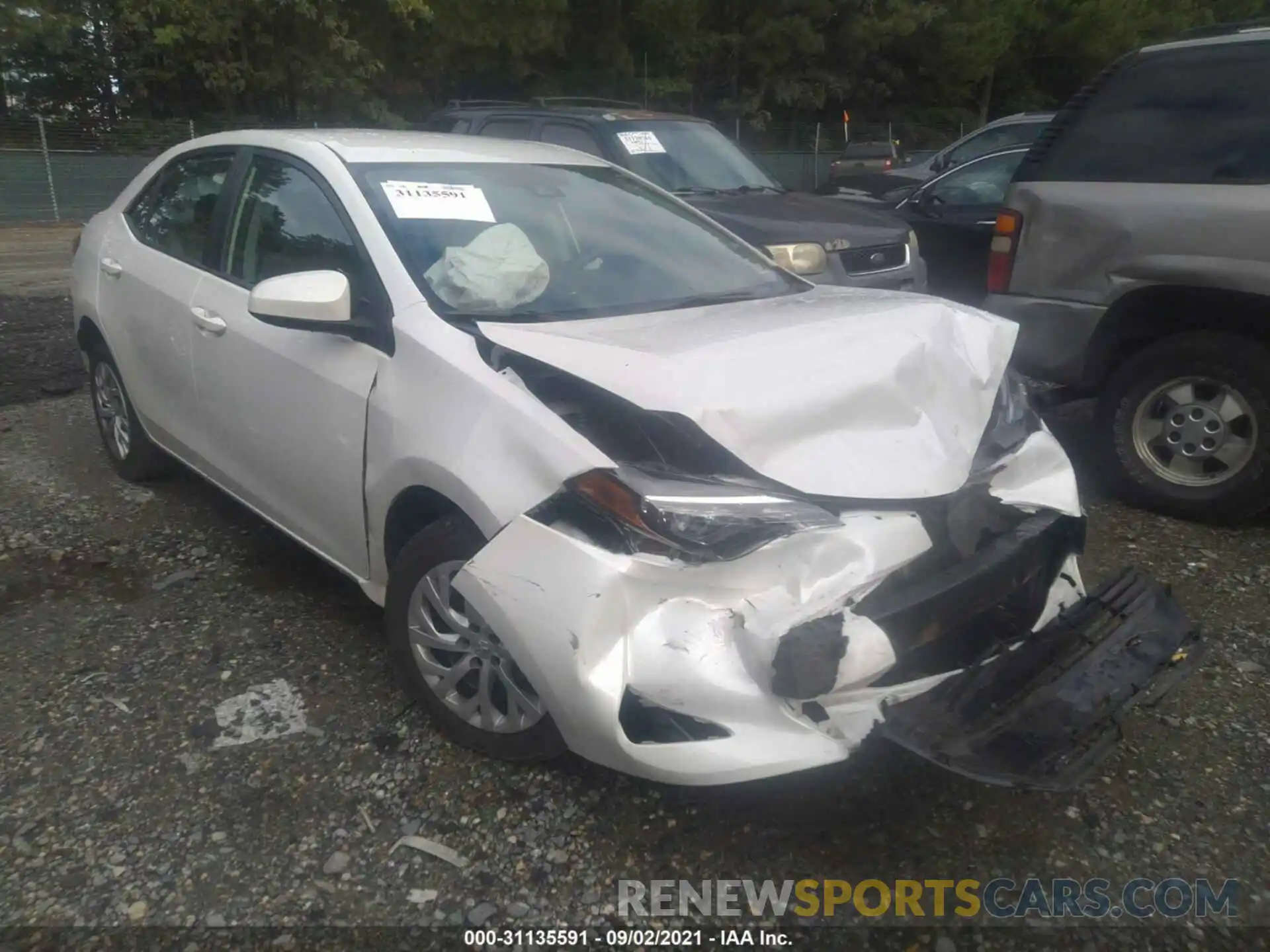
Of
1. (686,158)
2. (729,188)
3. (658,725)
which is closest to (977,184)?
(729,188)

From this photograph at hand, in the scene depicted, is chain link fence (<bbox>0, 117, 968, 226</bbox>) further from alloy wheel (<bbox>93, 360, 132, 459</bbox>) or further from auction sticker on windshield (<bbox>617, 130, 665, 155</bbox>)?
alloy wheel (<bbox>93, 360, 132, 459</bbox>)

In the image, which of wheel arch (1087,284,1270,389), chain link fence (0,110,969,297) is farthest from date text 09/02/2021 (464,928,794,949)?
chain link fence (0,110,969,297)

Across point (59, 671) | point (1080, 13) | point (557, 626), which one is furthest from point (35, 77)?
point (1080, 13)

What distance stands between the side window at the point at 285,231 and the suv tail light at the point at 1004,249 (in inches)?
116

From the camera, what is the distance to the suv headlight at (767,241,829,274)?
6.49m

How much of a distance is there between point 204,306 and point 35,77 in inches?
874

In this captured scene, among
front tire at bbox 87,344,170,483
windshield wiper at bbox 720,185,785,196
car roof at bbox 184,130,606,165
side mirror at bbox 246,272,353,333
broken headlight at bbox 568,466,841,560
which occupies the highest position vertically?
car roof at bbox 184,130,606,165

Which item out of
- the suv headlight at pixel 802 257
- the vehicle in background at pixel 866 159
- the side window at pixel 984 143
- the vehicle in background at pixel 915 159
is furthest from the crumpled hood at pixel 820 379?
the vehicle in background at pixel 866 159

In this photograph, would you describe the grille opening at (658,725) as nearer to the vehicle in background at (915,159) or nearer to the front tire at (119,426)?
the front tire at (119,426)

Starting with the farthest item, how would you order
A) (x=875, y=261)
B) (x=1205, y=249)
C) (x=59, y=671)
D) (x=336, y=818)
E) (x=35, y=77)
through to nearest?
(x=35, y=77) → (x=875, y=261) → (x=1205, y=249) → (x=59, y=671) → (x=336, y=818)

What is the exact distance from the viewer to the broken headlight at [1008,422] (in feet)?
9.13

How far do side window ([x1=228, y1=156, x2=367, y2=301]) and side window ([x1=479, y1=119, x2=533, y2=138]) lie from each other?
184 inches

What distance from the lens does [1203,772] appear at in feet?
9.34

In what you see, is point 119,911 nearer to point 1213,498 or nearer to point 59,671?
point 59,671
